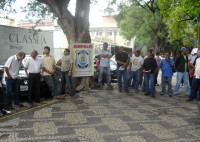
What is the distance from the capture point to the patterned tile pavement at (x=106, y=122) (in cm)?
618

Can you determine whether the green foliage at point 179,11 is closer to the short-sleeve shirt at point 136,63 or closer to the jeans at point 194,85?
the short-sleeve shirt at point 136,63

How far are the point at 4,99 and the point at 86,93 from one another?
3815 mm

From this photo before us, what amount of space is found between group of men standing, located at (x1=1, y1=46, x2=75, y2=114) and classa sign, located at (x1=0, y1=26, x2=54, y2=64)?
4174mm

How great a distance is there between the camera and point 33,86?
398 inches

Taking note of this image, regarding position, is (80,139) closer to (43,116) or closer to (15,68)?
(43,116)

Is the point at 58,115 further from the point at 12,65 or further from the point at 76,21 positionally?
the point at 76,21

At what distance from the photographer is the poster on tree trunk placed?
12.0 metres

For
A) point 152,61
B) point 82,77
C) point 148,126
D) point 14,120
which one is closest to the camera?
point 148,126

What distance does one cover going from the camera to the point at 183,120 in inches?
299

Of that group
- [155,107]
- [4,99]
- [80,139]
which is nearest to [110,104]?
[155,107]

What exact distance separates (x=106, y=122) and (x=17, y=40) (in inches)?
373

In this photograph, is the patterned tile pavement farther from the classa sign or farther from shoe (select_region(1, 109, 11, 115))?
the classa sign

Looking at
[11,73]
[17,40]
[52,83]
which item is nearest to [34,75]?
[52,83]

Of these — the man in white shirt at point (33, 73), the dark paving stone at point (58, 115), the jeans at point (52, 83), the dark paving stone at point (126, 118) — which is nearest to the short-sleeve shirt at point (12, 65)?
the man in white shirt at point (33, 73)
